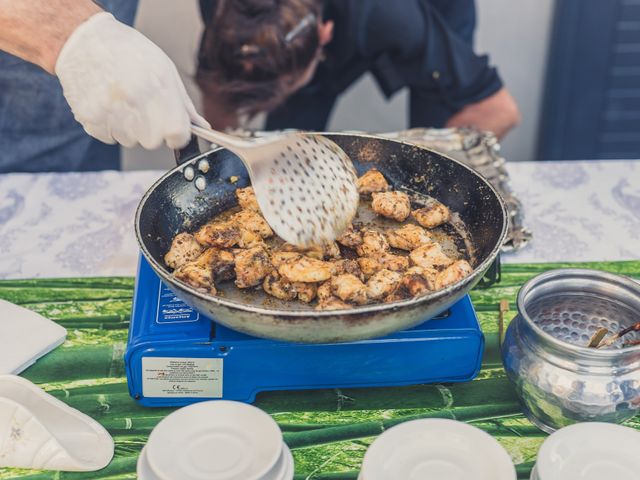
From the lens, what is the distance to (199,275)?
4.82 ft

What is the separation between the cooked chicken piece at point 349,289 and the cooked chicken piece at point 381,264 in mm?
95

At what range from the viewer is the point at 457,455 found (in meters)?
1.21

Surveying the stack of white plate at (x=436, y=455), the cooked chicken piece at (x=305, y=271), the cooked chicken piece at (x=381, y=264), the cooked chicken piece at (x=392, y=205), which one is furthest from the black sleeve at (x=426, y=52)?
the stack of white plate at (x=436, y=455)

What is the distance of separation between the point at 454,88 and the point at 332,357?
5.74 feet

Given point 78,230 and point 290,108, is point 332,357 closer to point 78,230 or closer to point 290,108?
point 78,230

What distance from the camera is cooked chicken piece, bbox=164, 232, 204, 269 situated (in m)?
1.55

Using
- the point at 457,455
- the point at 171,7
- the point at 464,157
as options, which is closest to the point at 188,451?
the point at 457,455

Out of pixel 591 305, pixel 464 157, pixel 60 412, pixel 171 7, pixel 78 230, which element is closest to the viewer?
pixel 60 412

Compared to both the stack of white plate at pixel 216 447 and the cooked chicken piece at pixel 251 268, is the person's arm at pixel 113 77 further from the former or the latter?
the stack of white plate at pixel 216 447

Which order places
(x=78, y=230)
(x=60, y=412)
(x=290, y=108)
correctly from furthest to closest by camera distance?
(x=290, y=108) < (x=78, y=230) < (x=60, y=412)

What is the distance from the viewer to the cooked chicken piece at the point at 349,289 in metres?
1.43

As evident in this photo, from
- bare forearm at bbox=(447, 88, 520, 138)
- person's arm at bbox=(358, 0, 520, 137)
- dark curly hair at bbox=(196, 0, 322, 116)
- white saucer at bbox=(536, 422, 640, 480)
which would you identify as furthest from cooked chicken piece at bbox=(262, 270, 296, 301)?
bare forearm at bbox=(447, 88, 520, 138)

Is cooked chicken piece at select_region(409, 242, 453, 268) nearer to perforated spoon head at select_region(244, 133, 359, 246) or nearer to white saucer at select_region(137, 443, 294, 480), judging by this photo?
perforated spoon head at select_region(244, 133, 359, 246)

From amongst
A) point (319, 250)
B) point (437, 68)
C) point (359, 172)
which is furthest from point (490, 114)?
point (319, 250)
